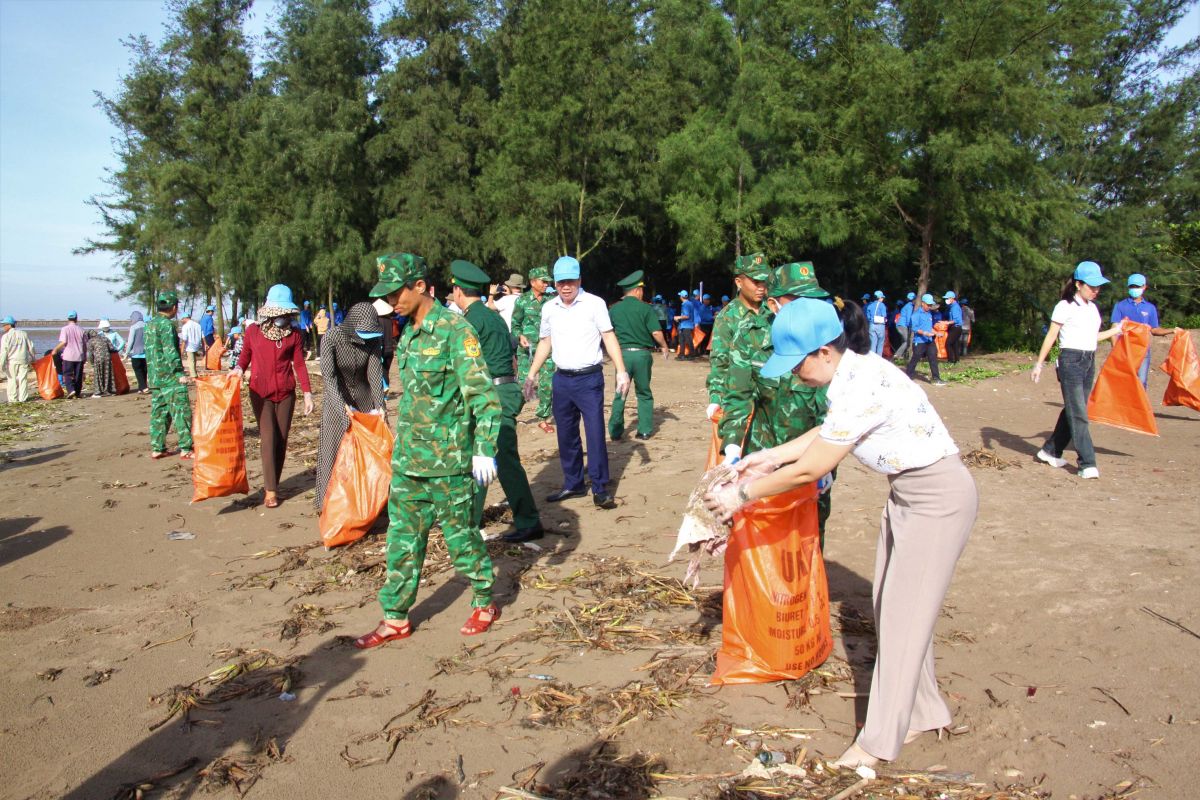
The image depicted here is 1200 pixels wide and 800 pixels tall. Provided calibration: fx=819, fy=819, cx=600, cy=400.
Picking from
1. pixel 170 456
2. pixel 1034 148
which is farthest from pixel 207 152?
pixel 1034 148

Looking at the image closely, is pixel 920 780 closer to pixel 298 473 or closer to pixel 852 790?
pixel 852 790

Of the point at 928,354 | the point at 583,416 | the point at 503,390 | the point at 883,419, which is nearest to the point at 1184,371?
the point at 928,354

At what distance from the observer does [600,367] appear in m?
6.77

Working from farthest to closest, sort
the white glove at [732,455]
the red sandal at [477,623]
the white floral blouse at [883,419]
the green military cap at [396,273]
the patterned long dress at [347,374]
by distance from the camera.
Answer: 1. the patterned long dress at [347,374]
2. the red sandal at [477,623]
3. the green military cap at [396,273]
4. the white glove at [732,455]
5. the white floral blouse at [883,419]

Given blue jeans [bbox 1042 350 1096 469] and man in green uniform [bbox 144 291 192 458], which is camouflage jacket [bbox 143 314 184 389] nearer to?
man in green uniform [bbox 144 291 192 458]

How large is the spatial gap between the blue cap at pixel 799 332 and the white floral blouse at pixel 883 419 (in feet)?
0.51

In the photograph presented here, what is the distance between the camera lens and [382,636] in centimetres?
446

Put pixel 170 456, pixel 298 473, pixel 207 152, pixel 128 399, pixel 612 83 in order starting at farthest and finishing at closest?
pixel 207 152, pixel 612 83, pixel 128 399, pixel 170 456, pixel 298 473

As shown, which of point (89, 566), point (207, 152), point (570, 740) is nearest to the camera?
point (570, 740)

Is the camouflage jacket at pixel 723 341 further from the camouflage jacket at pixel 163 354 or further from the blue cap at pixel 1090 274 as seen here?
the camouflage jacket at pixel 163 354

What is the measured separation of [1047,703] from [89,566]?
20.3ft

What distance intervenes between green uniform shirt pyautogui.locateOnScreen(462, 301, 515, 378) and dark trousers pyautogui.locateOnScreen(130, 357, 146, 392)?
579 inches

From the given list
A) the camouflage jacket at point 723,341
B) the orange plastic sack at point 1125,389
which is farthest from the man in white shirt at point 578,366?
the orange plastic sack at point 1125,389

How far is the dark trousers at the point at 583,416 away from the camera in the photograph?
21.7 ft
